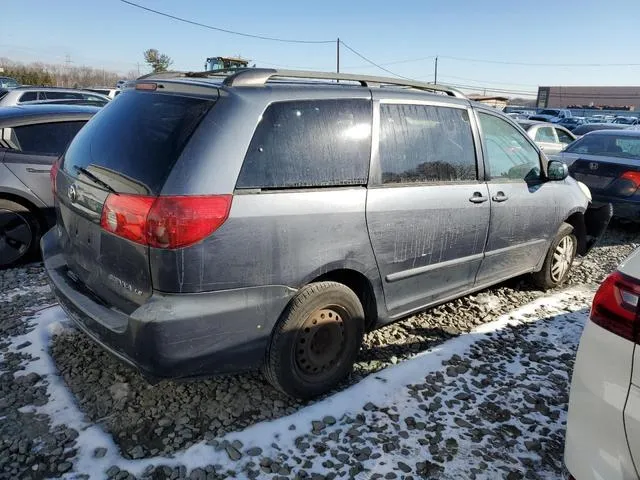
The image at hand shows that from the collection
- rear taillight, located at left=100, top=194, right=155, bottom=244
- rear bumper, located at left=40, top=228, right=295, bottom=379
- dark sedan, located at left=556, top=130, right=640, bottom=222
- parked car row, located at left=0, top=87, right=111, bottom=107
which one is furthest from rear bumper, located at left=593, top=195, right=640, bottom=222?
parked car row, located at left=0, top=87, right=111, bottom=107

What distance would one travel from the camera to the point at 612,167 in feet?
23.1

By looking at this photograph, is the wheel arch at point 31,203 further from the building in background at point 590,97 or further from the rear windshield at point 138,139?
the building in background at point 590,97

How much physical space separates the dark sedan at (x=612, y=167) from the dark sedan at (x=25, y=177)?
667 cm

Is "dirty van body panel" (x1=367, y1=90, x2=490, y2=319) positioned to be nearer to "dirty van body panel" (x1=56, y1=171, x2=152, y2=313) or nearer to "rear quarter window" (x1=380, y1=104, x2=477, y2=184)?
"rear quarter window" (x1=380, y1=104, x2=477, y2=184)

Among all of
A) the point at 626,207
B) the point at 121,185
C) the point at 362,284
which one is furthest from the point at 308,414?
the point at 626,207

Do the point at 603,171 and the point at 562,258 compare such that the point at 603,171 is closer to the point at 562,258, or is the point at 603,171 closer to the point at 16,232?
Result: the point at 562,258

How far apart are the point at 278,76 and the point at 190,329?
59.0 inches

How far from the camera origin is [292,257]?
8.45 ft

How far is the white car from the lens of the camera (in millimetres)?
1616

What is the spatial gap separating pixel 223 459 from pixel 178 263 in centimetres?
101

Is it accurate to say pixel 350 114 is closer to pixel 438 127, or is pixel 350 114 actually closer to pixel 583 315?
pixel 438 127

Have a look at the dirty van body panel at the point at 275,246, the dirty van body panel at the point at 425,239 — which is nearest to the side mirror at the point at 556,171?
the dirty van body panel at the point at 425,239

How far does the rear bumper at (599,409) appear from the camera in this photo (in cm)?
164

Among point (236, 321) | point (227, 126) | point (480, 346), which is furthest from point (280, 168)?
point (480, 346)
